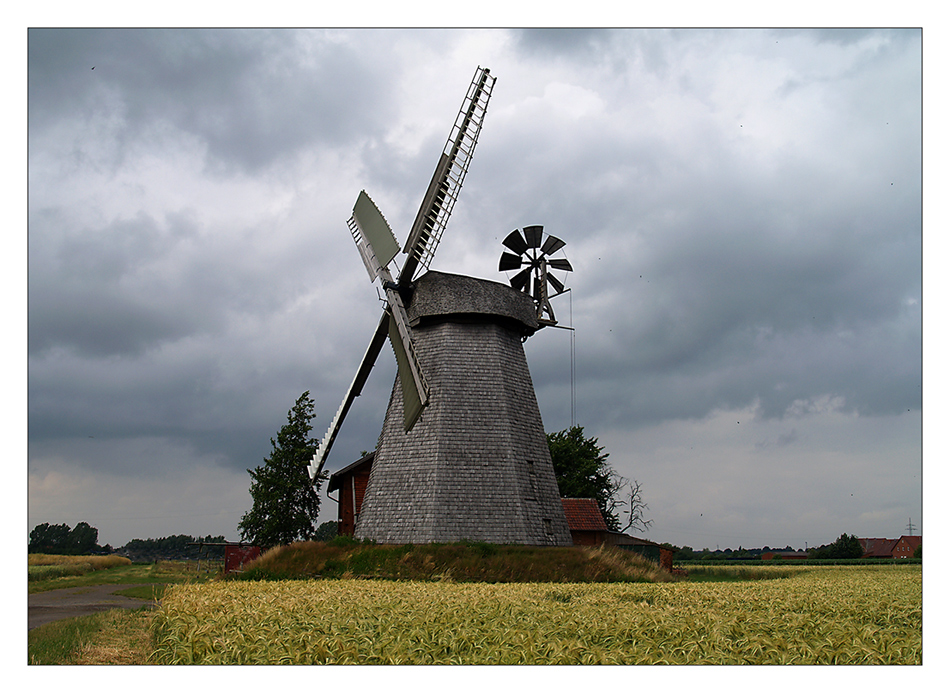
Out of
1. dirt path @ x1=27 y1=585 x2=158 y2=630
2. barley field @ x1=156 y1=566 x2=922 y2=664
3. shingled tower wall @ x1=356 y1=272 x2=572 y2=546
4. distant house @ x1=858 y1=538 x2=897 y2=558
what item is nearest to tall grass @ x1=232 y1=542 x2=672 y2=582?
shingled tower wall @ x1=356 y1=272 x2=572 y2=546

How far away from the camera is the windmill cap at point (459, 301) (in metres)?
22.2

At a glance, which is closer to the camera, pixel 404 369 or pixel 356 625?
pixel 356 625

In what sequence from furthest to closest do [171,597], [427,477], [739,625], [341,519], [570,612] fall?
[341,519]
[427,477]
[171,597]
[570,612]
[739,625]

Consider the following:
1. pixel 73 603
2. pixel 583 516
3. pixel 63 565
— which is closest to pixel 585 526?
pixel 583 516

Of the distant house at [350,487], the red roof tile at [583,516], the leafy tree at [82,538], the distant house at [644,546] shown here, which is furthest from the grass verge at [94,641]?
the distant house at [644,546]

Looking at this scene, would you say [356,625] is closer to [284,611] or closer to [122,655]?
[284,611]

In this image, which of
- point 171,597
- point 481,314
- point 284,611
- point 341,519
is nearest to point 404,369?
point 481,314

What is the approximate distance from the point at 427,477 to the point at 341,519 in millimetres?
7739

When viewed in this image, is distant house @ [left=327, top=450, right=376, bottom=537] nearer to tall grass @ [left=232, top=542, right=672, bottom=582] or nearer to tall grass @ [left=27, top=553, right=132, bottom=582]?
tall grass @ [left=232, top=542, right=672, bottom=582]

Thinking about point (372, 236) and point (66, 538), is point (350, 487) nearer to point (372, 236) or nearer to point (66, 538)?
point (372, 236)

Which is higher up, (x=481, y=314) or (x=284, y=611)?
Result: (x=481, y=314)

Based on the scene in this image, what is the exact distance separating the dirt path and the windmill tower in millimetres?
7367

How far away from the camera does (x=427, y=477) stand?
67.5ft
